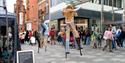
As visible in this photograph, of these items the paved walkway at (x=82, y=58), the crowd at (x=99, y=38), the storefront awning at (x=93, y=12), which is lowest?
the paved walkway at (x=82, y=58)

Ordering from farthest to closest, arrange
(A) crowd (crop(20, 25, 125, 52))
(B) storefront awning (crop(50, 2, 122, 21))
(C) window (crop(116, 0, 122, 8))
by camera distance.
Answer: (C) window (crop(116, 0, 122, 8)) → (B) storefront awning (crop(50, 2, 122, 21)) → (A) crowd (crop(20, 25, 125, 52))

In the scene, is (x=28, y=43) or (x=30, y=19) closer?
(x=28, y=43)

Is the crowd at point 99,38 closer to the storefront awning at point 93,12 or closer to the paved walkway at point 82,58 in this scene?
the paved walkway at point 82,58

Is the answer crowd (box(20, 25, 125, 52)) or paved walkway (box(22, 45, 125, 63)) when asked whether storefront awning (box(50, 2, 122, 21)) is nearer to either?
crowd (box(20, 25, 125, 52))

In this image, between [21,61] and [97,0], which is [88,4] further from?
[21,61]

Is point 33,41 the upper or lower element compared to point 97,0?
lower

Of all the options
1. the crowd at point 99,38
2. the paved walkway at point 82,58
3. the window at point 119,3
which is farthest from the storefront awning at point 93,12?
the paved walkway at point 82,58

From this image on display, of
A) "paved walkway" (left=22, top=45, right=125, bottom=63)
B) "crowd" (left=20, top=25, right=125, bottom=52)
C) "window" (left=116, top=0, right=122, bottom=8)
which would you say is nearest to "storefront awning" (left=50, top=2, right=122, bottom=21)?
"window" (left=116, top=0, right=122, bottom=8)

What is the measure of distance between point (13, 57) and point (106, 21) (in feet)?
119

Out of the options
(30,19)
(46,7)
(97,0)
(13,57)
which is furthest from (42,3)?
(13,57)

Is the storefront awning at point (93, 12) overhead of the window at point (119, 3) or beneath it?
beneath

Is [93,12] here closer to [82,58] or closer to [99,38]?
[99,38]

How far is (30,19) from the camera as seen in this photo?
277ft

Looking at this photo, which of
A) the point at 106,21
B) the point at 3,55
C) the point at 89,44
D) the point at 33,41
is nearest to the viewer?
the point at 3,55
